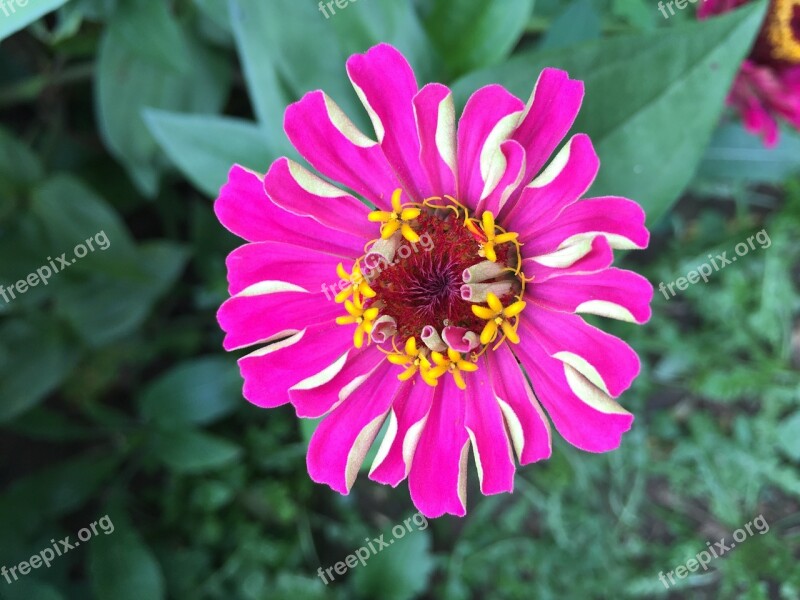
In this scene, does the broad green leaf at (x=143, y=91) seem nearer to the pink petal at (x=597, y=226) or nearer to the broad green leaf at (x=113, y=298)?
the broad green leaf at (x=113, y=298)

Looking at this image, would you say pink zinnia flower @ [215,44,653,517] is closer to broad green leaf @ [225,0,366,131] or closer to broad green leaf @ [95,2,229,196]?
broad green leaf @ [225,0,366,131]

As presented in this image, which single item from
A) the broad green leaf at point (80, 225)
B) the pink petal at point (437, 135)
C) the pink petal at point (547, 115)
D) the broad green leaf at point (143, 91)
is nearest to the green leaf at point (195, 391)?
the broad green leaf at point (80, 225)

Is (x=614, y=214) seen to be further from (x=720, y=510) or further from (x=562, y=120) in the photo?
(x=720, y=510)

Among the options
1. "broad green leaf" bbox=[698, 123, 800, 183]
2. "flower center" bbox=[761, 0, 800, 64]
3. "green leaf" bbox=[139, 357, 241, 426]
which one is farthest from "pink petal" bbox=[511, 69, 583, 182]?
"green leaf" bbox=[139, 357, 241, 426]

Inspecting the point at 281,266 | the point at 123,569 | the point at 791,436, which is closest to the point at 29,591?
the point at 123,569

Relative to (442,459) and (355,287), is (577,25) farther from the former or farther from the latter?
(442,459)

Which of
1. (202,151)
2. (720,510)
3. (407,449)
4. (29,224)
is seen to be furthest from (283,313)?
(720,510)

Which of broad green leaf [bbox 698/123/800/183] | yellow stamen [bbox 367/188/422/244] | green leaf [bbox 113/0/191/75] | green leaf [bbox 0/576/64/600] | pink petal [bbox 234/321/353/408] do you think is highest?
green leaf [bbox 113/0/191/75]
